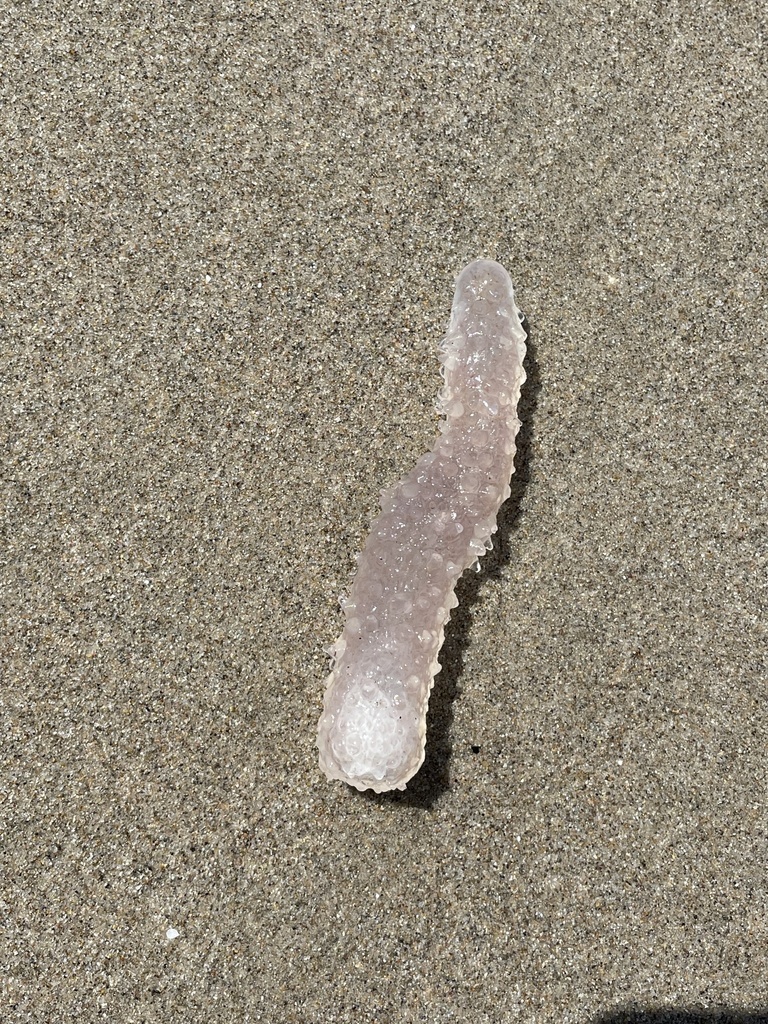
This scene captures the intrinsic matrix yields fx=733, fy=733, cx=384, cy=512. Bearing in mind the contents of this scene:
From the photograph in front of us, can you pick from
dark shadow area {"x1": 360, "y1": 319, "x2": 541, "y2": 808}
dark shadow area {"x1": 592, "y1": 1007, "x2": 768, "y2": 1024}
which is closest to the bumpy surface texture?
dark shadow area {"x1": 360, "y1": 319, "x2": 541, "y2": 808}

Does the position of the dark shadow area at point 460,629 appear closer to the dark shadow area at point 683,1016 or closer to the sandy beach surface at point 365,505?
the sandy beach surface at point 365,505

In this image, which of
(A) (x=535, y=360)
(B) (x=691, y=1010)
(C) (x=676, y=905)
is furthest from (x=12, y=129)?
(B) (x=691, y=1010)

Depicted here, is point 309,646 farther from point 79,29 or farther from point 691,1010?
point 79,29

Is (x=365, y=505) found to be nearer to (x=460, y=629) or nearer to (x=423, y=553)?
(x=423, y=553)

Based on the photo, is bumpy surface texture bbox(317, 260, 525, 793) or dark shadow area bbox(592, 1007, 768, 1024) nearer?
bumpy surface texture bbox(317, 260, 525, 793)

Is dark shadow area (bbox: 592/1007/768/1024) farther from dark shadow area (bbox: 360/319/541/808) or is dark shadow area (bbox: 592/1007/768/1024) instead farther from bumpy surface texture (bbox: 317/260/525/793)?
bumpy surface texture (bbox: 317/260/525/793)

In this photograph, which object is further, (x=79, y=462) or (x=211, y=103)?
(x=211, y=103)

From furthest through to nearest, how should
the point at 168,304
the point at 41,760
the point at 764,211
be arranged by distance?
the point at 764,211 → the point at 168,304 → the point at 41,760

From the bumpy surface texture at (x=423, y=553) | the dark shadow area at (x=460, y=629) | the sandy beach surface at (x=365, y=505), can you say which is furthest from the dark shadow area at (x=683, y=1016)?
the bumpy surface texture at (x=423, y=553)
